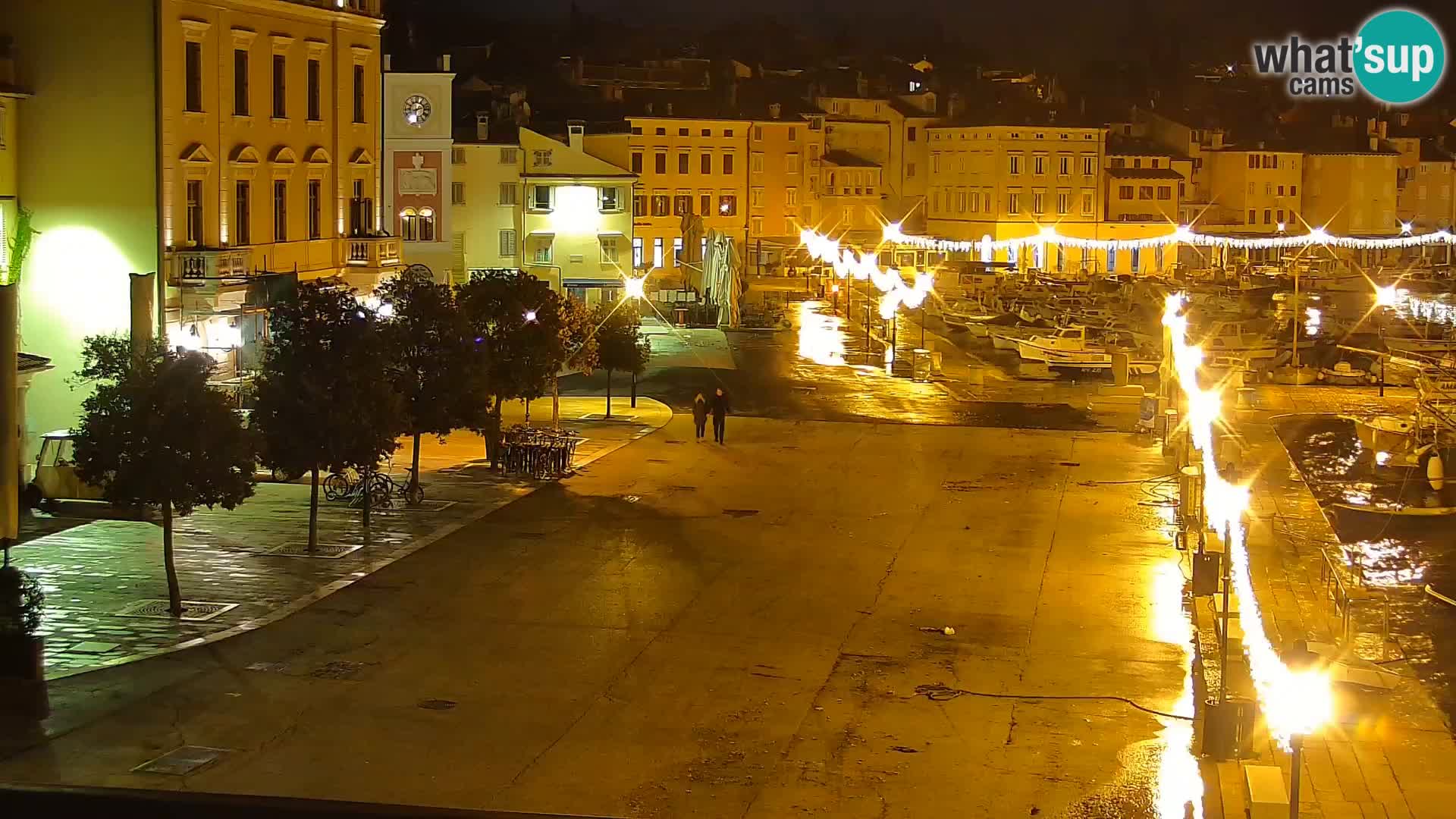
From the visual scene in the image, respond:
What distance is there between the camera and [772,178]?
93.3m

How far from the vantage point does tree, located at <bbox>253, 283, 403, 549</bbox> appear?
23.6 meters

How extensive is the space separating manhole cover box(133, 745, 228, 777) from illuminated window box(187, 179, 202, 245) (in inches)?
710

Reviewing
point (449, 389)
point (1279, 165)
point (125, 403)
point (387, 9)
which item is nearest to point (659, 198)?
point (387, 9)

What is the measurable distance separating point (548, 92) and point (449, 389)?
229 feet

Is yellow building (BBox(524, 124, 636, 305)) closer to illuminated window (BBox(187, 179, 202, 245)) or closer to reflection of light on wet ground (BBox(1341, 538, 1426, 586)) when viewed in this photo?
illuminated window (BBox(187, 179, 202, 245))

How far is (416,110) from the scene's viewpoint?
55.2m

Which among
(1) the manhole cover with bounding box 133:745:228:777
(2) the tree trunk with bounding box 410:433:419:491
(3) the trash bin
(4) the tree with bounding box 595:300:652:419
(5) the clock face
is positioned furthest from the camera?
(5) the clock face

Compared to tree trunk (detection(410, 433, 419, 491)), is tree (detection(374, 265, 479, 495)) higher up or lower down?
higher up

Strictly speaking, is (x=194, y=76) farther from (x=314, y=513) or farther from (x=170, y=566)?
(x=170, y=566)

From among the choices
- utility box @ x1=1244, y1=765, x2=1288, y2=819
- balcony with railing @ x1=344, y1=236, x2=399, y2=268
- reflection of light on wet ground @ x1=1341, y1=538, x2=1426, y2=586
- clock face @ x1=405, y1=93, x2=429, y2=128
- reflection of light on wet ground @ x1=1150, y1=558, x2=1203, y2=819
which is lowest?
reflection of light on wet ground @ x1=1341, y1=538, x2=1426, y2=586

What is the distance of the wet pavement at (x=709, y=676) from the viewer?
49.3 feet

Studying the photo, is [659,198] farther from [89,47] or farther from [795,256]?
[89,47]

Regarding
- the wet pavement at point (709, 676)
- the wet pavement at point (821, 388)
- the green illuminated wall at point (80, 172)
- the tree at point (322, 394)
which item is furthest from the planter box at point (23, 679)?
the wet pavement at point (821, 388)

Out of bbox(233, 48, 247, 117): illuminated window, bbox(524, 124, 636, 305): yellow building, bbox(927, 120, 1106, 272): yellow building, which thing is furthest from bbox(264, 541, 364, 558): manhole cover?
bbox(927, 120, 1106, 272): yellow building
